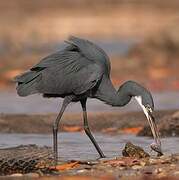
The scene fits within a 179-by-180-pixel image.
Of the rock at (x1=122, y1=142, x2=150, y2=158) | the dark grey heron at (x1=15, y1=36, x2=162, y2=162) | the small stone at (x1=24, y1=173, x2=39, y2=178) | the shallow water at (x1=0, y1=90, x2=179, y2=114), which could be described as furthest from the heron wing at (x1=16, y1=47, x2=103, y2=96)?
the shallow water at (x1=0, y1=90, x2=179, y2=114)

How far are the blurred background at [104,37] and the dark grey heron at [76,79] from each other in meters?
5.43

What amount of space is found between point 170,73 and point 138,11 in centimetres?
1960

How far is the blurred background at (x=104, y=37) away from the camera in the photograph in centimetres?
2044

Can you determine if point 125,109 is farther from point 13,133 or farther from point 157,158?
point 157,158

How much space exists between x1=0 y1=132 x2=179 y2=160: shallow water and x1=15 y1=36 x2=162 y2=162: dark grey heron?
70 centimetres

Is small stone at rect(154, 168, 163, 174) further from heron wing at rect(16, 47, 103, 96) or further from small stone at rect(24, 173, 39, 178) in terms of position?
heron wing at rect(16, 47, 103, 96)

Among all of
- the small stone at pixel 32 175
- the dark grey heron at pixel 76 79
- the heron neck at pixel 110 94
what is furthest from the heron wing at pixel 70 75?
the small stone at pixel 32 175

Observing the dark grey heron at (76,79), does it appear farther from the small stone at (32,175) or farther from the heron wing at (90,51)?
the small stone at (32,175)

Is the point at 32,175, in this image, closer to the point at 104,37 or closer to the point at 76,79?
the point at 76,79

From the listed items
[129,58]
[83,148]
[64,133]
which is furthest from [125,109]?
[129,58]

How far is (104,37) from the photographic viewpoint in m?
35.6

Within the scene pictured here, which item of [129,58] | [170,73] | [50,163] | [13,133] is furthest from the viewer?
[129,58]

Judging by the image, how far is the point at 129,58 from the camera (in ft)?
82.6

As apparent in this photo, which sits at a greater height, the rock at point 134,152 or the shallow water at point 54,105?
the shallow water at point 54,105
